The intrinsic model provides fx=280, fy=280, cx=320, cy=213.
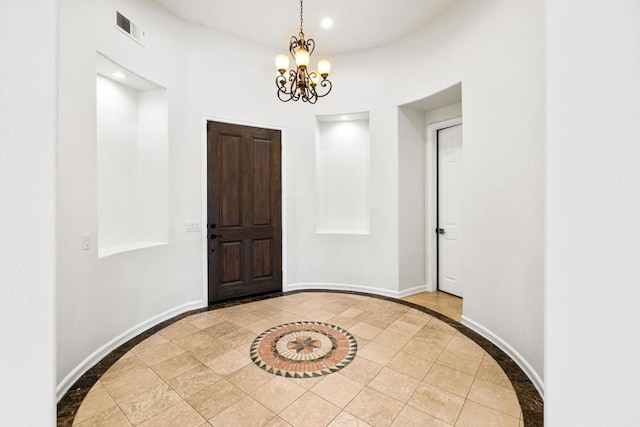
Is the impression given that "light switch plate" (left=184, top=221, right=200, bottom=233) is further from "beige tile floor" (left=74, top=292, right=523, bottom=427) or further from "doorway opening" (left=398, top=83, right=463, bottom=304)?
"doorway opening" (left=398, top=83, right=463, bottom=304)

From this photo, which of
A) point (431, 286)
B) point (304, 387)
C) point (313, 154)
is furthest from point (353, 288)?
point (304, 387)

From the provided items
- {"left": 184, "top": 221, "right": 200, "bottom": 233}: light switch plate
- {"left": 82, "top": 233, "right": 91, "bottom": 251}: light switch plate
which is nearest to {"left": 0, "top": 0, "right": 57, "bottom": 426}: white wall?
{"left": 82, "top": 233, "right": 91, "bottom": 251}: light switch plate

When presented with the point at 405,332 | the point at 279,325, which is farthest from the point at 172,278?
the point at 405,332

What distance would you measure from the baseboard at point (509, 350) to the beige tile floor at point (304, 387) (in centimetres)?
18

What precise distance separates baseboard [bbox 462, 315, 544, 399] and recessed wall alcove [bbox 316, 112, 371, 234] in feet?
6.60

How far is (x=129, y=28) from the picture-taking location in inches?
110

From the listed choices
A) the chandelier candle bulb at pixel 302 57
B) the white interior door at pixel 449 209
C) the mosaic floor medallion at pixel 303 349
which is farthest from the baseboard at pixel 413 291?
the chandelier candle bulb at pixel 302 57

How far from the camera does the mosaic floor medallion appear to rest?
7.54 feet

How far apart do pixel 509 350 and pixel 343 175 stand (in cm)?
315

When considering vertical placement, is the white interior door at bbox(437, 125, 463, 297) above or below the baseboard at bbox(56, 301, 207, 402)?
above

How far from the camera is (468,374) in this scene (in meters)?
2.19

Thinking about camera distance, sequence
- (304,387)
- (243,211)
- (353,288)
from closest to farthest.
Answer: (304,387) → (243,211) → (353,288)

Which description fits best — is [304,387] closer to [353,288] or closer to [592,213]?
[592,213]

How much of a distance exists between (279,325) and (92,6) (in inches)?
135
